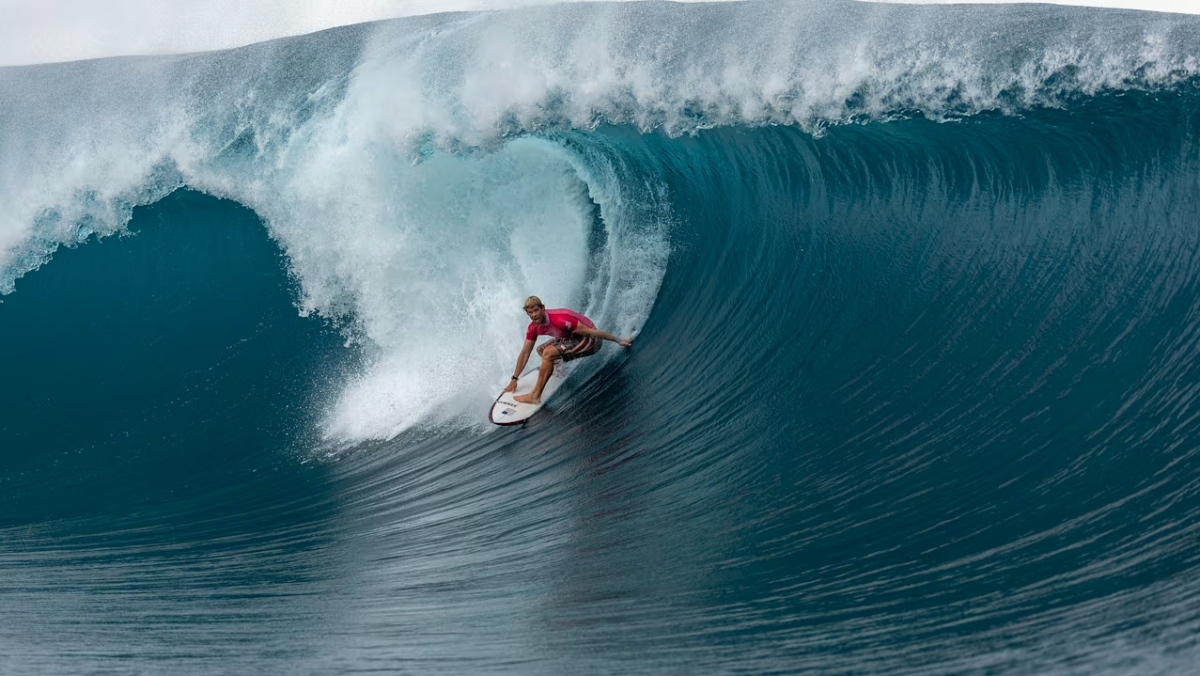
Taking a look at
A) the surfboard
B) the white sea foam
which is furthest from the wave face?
the surfboard

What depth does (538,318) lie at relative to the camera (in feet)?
23.9

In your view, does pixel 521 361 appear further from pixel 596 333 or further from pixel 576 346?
pixel 596 333

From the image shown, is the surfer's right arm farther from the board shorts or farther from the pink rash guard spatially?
the board shorts

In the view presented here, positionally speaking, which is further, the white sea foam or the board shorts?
the white sea foam

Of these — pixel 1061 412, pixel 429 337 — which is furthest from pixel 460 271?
pixel 1061 412

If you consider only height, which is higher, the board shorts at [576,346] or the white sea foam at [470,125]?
the white sea foam at [470,125]

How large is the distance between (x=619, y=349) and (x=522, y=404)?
1.07 m

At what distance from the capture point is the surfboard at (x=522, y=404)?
7.78 meters

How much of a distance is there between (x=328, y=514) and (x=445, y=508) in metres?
1.02

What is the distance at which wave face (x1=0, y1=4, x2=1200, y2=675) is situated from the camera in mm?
5613

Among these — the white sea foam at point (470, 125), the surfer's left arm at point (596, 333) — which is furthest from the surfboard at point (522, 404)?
the surfer's left arm at point (596, 333)

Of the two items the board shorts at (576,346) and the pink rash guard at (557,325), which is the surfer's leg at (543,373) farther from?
the pink rash guard at (557,325)

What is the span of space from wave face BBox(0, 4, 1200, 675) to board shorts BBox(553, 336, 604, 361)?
33 centimetres

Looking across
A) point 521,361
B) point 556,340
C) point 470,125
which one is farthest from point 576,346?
point 470,125
